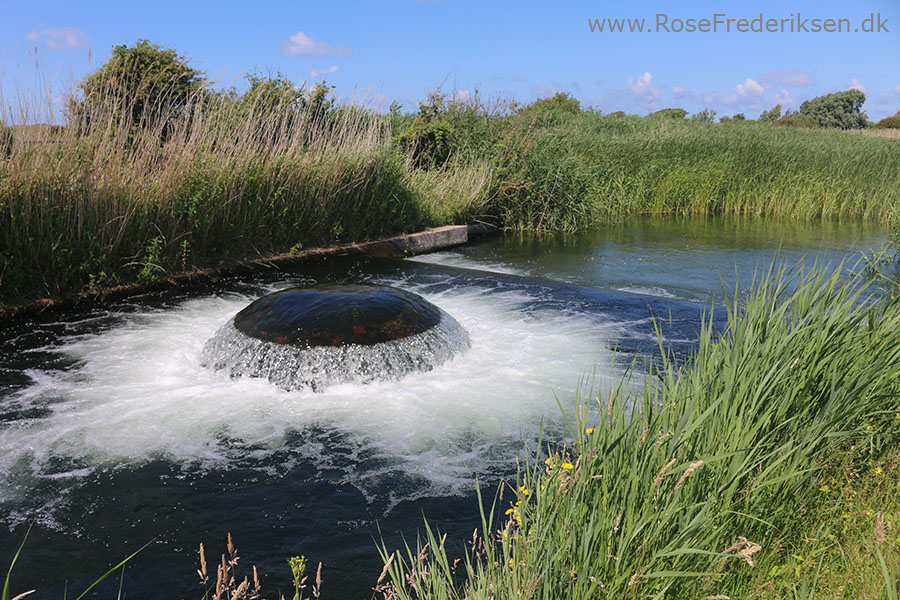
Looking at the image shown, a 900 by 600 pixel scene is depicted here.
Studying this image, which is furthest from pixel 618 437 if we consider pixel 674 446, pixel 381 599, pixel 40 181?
pixel 40 181

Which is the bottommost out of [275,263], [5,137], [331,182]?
[275,263]

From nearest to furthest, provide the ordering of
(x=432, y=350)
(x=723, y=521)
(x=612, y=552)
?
1. (x=612, y=552)
2. (x=723, y=521)
3. (x=432, y=350)

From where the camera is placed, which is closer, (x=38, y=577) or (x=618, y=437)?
(x=618, y=437)

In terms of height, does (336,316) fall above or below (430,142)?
below

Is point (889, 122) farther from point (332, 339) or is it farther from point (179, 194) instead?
point (332, 339)

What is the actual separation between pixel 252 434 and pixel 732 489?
10.0ft

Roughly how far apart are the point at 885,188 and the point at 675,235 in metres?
7.45

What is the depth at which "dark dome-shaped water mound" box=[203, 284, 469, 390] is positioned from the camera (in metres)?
5.38

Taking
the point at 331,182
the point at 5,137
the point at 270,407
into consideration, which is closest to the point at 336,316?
the point at 270,407

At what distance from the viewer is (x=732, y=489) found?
2422 millimetres

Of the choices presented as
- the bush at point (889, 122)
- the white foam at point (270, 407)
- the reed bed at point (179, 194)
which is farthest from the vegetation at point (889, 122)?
the white foam at point (270, 407)

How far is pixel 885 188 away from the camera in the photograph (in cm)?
1712

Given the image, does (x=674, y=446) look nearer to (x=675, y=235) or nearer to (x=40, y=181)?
(x=40, y=181)

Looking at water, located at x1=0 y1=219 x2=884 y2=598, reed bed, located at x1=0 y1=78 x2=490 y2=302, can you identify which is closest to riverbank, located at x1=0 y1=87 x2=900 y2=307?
reed bed, located at x1=0 y1=78 x2=490 y2=302
